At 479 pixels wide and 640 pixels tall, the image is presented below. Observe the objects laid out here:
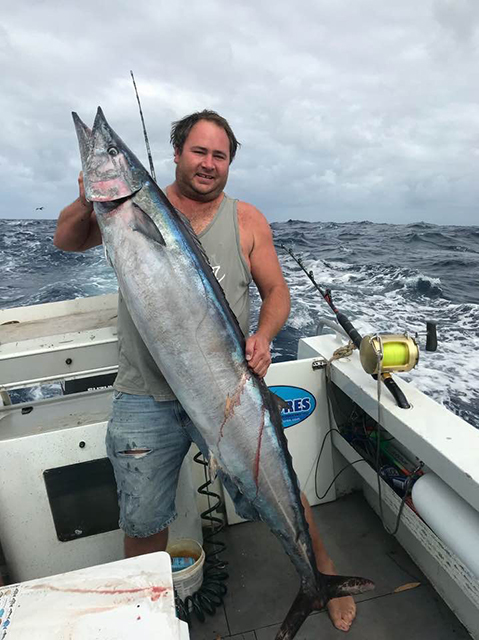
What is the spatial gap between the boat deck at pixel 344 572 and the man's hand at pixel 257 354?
136 cm

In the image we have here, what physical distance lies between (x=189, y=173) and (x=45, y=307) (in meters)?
2.05

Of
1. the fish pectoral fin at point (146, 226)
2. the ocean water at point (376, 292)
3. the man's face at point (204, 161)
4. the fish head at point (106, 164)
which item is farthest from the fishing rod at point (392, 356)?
the ocean water at point (376, 292)

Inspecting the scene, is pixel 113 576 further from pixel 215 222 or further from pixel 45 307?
pixel 45 307

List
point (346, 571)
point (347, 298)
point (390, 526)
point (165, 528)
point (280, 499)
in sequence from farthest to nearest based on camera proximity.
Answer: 1. point (347, 298)
2. point (390, 526)
3. point (346, 571)
4. point (165, 528)
5. point (280, 499)

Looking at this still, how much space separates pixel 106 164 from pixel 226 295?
703 millimetres

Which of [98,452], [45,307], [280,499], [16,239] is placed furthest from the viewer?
[16,239]

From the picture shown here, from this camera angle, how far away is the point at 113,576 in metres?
1.29

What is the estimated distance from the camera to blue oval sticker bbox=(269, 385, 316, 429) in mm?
2863

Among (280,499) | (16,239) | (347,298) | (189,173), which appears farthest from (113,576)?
(16,239)

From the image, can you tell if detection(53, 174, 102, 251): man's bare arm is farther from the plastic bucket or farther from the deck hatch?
the plastic bucket

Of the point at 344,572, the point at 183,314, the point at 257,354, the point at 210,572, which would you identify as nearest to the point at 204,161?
the point at 183,314

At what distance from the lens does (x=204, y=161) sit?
1841 millimetres

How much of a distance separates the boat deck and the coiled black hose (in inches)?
1.8

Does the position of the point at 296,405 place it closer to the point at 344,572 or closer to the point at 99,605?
the point at 344,572
